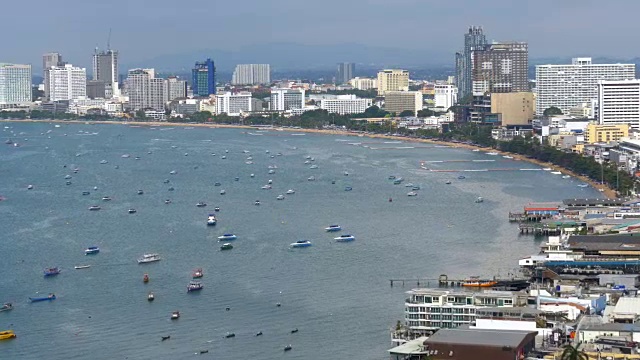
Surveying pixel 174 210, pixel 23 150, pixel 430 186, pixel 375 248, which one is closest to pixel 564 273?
pixel 375 248

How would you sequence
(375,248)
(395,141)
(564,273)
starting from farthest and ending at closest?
1. (395,141)
2. (375,248)
3. (564,273)

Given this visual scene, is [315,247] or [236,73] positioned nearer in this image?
[315,247]

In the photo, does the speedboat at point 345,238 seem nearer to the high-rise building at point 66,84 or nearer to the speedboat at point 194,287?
the speedboat at point 194,287

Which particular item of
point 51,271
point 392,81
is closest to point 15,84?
point 392,81

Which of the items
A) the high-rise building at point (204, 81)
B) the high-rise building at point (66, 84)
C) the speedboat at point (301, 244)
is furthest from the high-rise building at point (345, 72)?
the speedboat at point (301, 244)

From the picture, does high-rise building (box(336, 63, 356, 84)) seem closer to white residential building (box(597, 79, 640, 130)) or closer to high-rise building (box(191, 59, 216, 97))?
high-rise building (box(191, 59, 216, 97))

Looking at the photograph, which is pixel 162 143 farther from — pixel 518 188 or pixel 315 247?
pixel 315 247

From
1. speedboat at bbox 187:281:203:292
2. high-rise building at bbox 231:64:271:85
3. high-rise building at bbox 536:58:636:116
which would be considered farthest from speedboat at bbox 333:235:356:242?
high-rise building at bbox 231:64:271:85

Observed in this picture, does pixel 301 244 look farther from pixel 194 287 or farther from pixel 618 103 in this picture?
pixel 618 103
